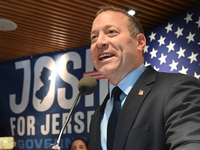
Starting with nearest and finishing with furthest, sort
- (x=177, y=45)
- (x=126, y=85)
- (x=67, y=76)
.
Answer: (x=126, y=85) < (x=177, y=45) < (x=67, y=76)

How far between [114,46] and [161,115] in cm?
45

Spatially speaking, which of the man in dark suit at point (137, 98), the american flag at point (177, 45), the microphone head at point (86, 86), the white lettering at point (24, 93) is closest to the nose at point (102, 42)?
the man in dark suit at point (137, 98)

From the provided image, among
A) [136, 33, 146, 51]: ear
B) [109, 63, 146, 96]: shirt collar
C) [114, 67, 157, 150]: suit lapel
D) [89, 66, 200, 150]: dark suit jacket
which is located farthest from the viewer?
[136, 33, 146, 51]: ear

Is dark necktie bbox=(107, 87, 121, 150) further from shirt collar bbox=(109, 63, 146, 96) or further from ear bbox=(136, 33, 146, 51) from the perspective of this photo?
ear bbox=(136, 33, 146, 51)

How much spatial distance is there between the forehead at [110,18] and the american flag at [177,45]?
13.1 feet

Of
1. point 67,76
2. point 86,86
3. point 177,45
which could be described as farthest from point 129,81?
point 67,76

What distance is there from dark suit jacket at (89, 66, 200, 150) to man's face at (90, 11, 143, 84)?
0.40 feet

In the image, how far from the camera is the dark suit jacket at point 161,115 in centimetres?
104

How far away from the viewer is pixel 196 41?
5.34m

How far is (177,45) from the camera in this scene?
223 inches

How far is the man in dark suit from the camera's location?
107 centimetres

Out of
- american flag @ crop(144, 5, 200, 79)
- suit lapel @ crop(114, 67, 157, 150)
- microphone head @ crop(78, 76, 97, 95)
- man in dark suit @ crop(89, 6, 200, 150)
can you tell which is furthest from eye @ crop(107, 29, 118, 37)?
american flag @ crop(144, 5, 200, 79)

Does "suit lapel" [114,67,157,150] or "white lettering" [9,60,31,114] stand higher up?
"white lettering" [9,60,31,114]

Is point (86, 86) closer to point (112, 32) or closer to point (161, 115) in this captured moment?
point (112, 32)
